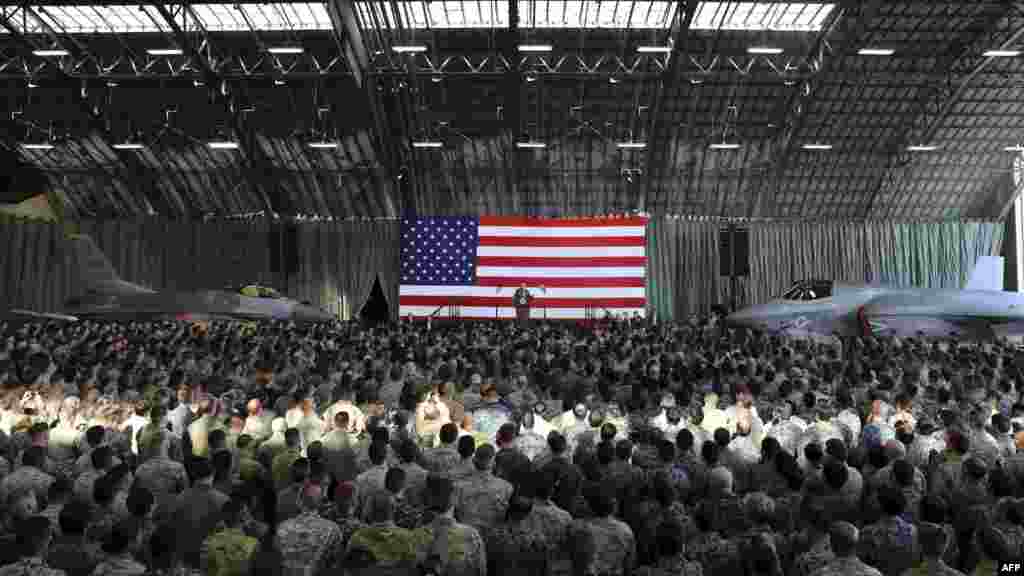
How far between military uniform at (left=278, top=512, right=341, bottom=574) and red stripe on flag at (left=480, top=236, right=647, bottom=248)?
948 inches

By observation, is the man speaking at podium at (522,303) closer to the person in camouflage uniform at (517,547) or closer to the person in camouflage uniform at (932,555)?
the person in camouflage uniform at (517,547)

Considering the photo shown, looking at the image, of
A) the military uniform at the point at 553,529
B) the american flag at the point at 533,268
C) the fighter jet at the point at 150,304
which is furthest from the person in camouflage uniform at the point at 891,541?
the american flag at the point at 533,268

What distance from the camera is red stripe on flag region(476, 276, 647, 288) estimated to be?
29.2 meters

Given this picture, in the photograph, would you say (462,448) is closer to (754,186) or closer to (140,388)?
(140,388)

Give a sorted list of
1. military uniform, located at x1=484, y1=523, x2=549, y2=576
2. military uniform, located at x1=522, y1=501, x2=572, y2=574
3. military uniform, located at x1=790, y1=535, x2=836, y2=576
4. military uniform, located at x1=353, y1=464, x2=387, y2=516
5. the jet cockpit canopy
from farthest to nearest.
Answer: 1. the jet cockpit canopy
2. military uniform, located at x1=353, y1=464, x2=387, y2=516
3. military uniform, located at x1=522, y1=501, x2=572, y2=574
4. military uniform, located at x1=484, y1=523, x2=549, y2=576
5. military uniform, located at x1=790, y1=535, x2=836, y2=576

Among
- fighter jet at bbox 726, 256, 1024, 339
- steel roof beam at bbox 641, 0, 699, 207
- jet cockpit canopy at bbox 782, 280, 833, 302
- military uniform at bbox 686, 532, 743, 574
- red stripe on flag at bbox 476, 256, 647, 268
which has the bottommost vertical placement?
military uniform at bbox 686, 532, 743, 574

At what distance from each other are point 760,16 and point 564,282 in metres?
9.85

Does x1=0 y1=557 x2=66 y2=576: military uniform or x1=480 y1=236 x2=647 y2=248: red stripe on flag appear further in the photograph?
x1=480 y1=236 x2=647 y2=248: red stripe on flag

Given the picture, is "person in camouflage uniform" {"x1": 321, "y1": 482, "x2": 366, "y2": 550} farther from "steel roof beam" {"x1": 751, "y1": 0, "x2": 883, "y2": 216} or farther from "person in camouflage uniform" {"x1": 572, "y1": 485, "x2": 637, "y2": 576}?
"steel roof beam" {"x1": 751, "y1": 0, "x2": 883, "y2": 216}

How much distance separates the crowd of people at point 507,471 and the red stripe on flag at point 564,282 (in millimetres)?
14514

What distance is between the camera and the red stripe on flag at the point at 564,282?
29.2 metres

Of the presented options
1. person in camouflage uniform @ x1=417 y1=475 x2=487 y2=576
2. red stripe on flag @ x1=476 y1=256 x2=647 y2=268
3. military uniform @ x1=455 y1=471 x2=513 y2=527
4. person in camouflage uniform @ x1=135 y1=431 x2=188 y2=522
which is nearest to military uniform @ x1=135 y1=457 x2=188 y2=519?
person in camouflage uniform @ x1=135 y1=431 x2=188 y2=522

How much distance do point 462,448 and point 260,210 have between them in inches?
1062

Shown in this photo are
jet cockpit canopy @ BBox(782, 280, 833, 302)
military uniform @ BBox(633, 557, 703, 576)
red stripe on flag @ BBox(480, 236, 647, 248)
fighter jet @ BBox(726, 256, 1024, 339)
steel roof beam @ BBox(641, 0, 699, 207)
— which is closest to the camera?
military uniform @ BBox(633, 557, 703, 576)
